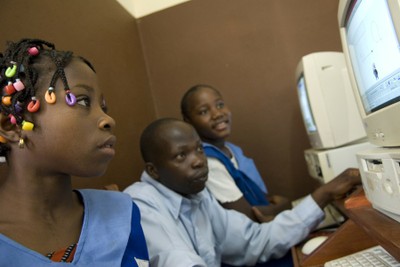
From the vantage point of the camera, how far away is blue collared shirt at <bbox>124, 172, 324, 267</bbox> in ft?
3.23

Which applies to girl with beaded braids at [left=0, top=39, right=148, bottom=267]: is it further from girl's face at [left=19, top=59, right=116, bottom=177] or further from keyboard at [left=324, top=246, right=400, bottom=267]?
keyboard at [left=324, top=246, right=400, bottom=267]

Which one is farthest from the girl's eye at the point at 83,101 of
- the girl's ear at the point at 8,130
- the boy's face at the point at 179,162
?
the boy's face at the point at 179,162

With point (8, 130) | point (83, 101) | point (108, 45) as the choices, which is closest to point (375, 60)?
point (83, 101)

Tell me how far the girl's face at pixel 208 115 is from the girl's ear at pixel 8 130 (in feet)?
3.59

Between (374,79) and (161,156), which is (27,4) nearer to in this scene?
(161,156)

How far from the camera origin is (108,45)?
159 cm

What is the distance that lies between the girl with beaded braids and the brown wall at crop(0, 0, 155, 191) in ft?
0.66

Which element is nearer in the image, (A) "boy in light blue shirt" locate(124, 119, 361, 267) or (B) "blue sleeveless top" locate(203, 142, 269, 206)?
(A) "boy in light blue shirt" locate(124, 119, 361, 267)

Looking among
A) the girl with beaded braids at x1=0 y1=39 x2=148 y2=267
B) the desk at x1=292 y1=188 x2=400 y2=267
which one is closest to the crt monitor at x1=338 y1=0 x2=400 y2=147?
the desk at x1=292 y1=188 x2=400 y2=267

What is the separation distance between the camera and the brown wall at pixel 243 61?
Result: 195 centimetres

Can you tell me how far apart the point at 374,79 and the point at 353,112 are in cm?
63

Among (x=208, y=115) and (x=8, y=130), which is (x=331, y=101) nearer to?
(x=208, y=115)

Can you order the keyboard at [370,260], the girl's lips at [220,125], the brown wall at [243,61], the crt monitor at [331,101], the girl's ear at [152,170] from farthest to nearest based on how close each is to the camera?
the brown wall at [243,61]
the girl's lips at [220,125]
the crt monitor at [331,101]
the girl's ear at [152,170]
the keyboard at [370,260]

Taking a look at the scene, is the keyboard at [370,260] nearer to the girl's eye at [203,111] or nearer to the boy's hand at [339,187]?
the boy's hand at [339,187]
